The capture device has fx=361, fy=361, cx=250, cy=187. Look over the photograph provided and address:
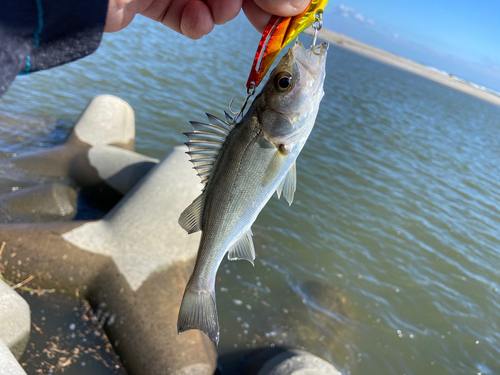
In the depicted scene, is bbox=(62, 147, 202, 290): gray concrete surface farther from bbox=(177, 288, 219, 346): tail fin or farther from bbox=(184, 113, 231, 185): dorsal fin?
bbox=(184, 113, 231, 185): dorsal fin

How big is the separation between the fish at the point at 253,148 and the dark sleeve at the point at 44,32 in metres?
0.70

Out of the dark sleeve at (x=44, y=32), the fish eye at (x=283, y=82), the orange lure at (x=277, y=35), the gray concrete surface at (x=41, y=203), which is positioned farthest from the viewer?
the gray concrete surface at (x=41, y=203)

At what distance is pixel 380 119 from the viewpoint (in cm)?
2205

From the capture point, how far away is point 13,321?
4184 millimetres

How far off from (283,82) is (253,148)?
428 mm

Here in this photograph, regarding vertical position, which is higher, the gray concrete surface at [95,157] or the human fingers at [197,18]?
the human fingers at [197,18]

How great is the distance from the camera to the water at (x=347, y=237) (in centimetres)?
666

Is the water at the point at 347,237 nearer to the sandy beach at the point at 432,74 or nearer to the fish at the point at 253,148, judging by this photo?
the fish at the point at 253,148

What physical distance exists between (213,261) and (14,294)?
3407 mm

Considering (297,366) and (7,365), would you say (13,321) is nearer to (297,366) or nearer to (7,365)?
(7,365)

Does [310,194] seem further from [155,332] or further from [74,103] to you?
[74,103]

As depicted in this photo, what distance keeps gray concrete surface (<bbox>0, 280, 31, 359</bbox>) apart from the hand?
331 cm

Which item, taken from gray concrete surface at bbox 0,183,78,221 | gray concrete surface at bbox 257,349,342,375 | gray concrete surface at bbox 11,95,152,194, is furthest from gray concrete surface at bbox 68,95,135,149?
gray concrete surface at bbox 257,349,342,375

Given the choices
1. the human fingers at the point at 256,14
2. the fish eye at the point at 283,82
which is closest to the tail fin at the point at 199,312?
the fish eye at the point at 283,82
